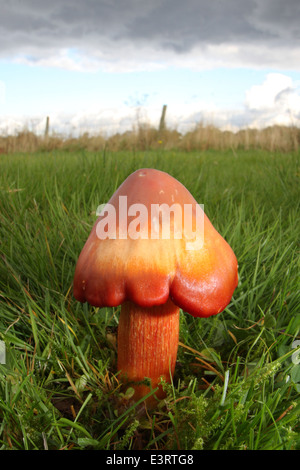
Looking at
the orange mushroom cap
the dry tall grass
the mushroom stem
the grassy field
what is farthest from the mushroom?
the dry tall grass

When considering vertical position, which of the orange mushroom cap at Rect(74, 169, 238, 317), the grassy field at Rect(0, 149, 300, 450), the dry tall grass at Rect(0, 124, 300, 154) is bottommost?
the grassy field at Rect(0, 149, 300, 450)

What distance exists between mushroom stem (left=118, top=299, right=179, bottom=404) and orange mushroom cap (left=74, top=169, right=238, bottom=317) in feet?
0.64

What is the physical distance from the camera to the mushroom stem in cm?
139

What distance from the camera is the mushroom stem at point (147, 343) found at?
1391mm

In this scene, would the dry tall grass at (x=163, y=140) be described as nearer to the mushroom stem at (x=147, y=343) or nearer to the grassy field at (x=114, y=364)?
the grassy field at (x=114, y=364)

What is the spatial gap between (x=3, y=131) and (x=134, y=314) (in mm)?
8560

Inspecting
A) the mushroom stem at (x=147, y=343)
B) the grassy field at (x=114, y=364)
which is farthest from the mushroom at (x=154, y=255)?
the grassy field at (x=114, y=364)

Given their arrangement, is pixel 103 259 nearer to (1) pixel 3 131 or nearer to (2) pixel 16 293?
(2) pixel 16 293

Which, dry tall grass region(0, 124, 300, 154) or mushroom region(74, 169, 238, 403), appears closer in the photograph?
mushroom region(74, 169, 238, 403)

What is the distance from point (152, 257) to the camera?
45.3 inches

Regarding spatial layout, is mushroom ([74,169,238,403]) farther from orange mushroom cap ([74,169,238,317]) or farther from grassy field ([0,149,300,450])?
grassy field ([0,149,300,450])

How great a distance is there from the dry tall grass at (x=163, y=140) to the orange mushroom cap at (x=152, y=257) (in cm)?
1049

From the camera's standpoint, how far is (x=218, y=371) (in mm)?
1526
